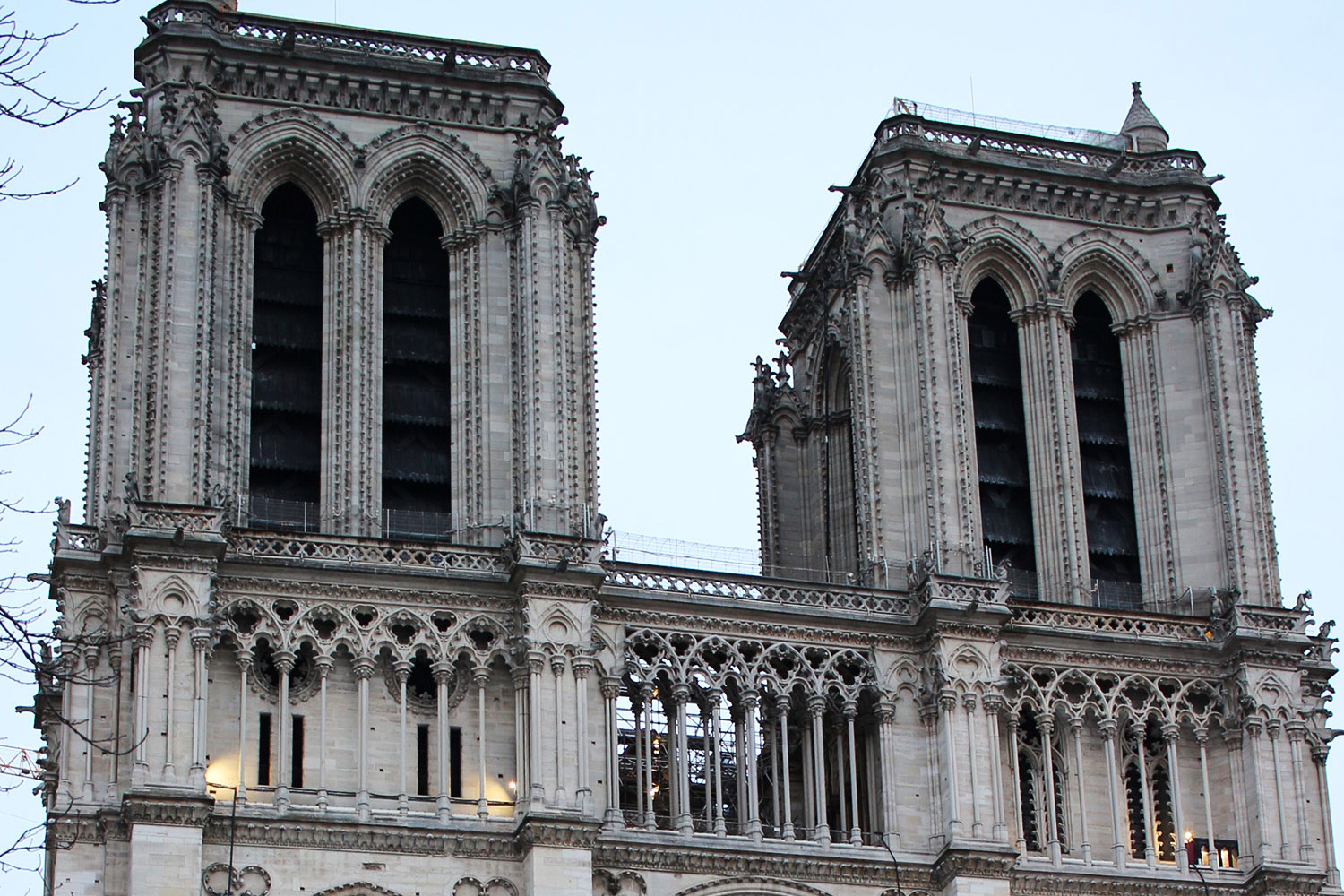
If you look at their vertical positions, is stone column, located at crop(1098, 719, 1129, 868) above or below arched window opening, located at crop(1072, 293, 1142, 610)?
below

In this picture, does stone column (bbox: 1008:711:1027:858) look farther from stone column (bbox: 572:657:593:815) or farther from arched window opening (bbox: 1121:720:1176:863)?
stone column (bbox: 572:657:593:815)

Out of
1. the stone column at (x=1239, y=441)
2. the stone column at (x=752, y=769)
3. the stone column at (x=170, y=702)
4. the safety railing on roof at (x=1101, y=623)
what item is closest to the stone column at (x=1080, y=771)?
the safety railing on roof at (x=1101, y=623)

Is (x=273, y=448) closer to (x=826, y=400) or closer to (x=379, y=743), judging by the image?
(x=379, y=743)

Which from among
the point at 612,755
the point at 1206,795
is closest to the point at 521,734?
the point at 612,755

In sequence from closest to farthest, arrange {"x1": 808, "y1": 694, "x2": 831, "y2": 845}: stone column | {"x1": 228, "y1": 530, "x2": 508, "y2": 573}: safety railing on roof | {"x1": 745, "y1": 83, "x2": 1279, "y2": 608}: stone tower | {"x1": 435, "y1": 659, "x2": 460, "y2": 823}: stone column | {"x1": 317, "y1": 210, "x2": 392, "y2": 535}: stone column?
{"x1": 435, "y1": 659, "x2": 460, "y2": 823}: stone column → {"x1": 228, "y1": 530, "x2": 508, "y2": 573}: safety railing on roof → {"x1": 808, "y1": 694, "x2": 831, "y2": 845}: stone column → {"x1": 317, "y1": 210, "x2": 392, "y2": 535}: stone column → {"x1": 745, "y1": 83, "x2": 1279, "y2": 608}: stone tower

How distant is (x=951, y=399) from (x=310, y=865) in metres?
16.7

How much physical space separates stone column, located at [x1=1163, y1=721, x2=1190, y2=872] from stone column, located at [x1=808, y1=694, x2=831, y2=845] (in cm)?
710

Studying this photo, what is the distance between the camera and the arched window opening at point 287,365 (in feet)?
162

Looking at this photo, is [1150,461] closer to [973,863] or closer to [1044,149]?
[1044,149]

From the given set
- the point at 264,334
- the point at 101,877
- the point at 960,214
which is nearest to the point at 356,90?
the point at 264,334

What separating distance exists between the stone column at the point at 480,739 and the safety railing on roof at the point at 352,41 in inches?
532

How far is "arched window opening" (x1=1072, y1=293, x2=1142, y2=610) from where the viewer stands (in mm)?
54188

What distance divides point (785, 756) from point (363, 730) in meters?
8.22

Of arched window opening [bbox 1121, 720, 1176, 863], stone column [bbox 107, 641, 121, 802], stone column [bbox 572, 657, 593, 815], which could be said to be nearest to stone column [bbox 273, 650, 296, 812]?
stone column [bbox 107, 641, 121, 802]
